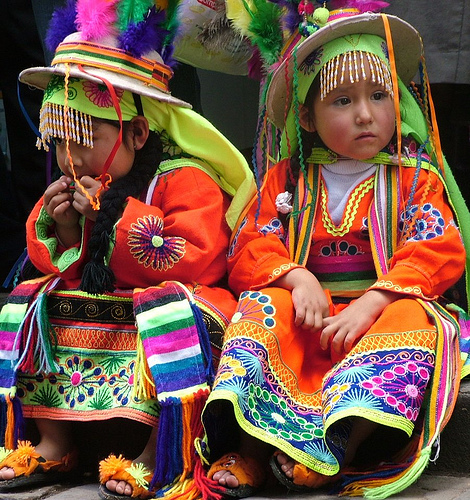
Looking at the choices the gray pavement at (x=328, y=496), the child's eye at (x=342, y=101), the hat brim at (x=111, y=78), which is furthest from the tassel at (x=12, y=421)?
the child's eye at (x=342, y=101)

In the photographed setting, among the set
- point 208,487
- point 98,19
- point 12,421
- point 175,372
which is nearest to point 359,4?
point 98,19

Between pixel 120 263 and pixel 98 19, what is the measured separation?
0.78 meters

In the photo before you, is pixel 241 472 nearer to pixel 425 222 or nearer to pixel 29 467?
pixel 29 467

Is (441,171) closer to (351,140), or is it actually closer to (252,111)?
(351,140)

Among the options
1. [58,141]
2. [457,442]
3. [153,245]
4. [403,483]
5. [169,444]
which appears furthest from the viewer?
[58,141]

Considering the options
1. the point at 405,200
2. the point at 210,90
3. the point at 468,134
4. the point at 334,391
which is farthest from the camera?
the point at 210,90

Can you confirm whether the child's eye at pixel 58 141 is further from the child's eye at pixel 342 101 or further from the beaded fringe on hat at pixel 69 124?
the child's eye at pixel 342 101

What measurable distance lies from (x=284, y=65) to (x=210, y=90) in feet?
6.03

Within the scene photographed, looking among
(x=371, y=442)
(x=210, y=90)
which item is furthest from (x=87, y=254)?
(x=210, y=90)

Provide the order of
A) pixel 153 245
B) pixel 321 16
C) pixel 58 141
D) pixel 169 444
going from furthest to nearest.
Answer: pixel 58 141 < pixel 321 16 < pixel 153 245 < pixel 169 444

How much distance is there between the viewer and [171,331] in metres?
2.52

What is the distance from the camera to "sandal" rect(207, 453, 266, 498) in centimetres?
231

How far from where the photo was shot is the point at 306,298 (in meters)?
2.58

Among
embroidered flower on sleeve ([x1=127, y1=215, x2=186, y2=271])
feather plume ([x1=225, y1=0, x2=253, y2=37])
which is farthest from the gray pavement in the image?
feather plume ([x1=225, y1=0, x2=253, y2=37])
